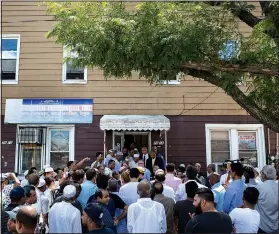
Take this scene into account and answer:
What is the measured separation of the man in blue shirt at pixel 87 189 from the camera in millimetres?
5969

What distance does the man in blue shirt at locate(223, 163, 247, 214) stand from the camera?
5727 millimetres

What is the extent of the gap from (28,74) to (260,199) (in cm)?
1056

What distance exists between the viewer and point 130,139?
14.1m

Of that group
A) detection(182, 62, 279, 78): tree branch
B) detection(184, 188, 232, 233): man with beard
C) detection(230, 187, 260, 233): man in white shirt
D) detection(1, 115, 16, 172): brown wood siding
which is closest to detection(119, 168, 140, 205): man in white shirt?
detection(230, 187, 260, 233): man in white shirt

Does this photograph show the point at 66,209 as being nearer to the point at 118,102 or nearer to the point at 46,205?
the point at 46,205

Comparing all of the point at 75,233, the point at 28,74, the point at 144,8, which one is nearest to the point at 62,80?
the point at 28,74

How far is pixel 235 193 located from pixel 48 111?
885 centimetres

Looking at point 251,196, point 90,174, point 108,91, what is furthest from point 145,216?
point 108,91

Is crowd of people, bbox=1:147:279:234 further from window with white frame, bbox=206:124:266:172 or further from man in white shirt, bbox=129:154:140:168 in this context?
window with white frame, bbox=206:124:266:172

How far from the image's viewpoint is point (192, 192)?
5.34m

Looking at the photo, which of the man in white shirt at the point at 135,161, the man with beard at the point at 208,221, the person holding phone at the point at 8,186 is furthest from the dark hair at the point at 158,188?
the man in white shirt at the point at 135,161

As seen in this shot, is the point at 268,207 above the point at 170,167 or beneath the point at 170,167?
beneath

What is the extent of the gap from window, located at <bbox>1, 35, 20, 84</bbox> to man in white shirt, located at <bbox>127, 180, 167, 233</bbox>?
1046 cm

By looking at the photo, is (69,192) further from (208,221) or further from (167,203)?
(208,221)
